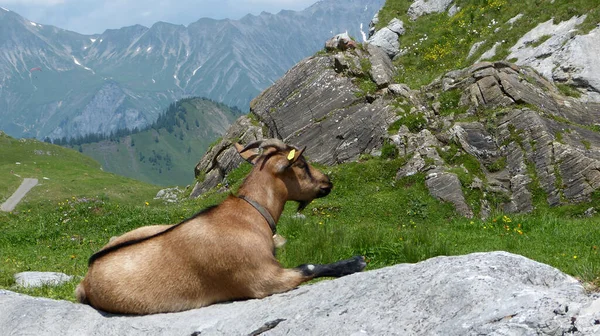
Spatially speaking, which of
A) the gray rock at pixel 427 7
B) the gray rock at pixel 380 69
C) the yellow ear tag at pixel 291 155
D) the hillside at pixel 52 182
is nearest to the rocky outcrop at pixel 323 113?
the gray rock at pixel 380 69

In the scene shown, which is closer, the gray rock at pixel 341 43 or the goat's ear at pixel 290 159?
the goat's ear at pixel 290 159

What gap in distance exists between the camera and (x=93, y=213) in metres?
21.0

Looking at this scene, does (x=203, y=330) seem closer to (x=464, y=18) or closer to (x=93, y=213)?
(x=93, y=213)

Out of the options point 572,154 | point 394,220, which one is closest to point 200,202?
point 394,220

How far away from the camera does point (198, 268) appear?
7262mm

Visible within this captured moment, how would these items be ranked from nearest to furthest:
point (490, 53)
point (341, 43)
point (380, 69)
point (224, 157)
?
point (380, 69), point (224, 157), point (490, 53), point (341, 43)

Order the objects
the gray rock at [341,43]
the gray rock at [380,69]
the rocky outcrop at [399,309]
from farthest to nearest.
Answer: the gray rock at [341,43] < the gray rock at [380,69] < the rocky outcrop at [399,309]

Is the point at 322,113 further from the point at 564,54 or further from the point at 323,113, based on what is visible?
the point at 564,54

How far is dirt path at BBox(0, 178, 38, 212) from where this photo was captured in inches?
2277

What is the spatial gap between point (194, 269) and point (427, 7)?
42.1m

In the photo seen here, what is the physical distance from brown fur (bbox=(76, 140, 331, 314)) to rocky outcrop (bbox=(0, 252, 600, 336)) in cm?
20

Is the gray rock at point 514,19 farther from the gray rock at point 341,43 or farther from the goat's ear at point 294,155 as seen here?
the goat's ear at point 294,155

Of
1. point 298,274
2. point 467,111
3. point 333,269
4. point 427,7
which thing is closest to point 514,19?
point 427,7

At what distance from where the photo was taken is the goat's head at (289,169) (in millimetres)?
8008
